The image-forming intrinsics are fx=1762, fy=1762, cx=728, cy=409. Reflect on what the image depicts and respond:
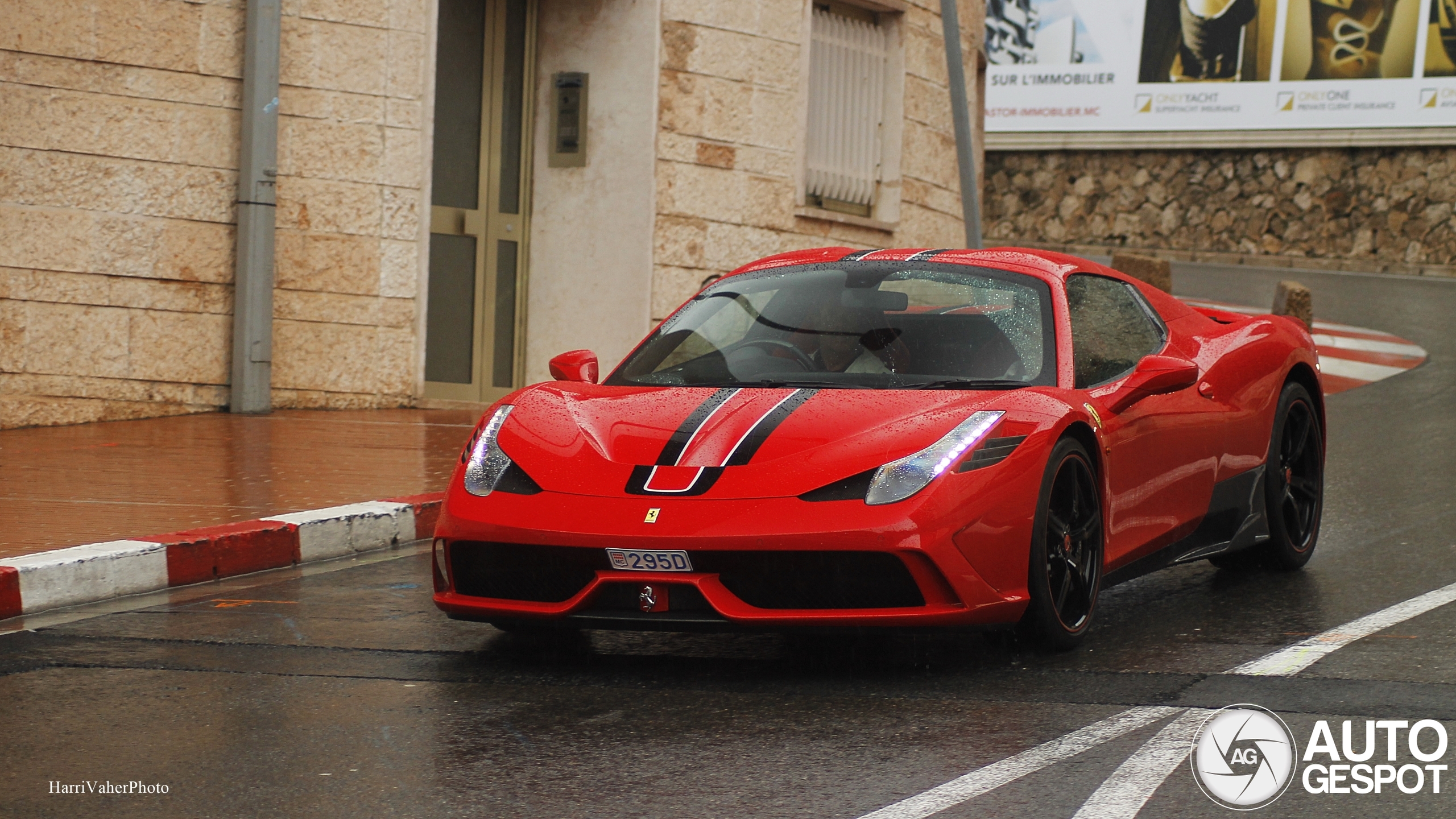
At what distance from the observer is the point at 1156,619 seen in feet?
18.4

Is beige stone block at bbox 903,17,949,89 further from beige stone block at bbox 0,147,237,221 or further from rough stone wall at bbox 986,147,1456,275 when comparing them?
rough stone wall at bbox 986,147,1456,275

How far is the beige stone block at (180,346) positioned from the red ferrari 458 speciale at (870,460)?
593 cm

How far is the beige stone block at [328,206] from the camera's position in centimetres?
1145

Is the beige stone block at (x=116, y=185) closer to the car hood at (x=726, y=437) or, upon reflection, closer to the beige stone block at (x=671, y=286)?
the beige stone block at (x=671, y=286)

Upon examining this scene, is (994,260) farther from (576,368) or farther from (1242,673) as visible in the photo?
(1242,673)

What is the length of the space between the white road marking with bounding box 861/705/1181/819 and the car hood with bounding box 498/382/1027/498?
2.95ft

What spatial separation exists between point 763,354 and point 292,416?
6.25 m

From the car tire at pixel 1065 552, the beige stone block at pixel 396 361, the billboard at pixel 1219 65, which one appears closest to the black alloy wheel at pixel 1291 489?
the car tire at pixel 1065 552

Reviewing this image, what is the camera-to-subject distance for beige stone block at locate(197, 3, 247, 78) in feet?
36.2

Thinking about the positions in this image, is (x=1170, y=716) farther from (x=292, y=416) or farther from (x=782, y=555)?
(x=292, y=416)

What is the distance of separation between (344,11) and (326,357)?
228cm

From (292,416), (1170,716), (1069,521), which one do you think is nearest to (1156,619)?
(1069,521)

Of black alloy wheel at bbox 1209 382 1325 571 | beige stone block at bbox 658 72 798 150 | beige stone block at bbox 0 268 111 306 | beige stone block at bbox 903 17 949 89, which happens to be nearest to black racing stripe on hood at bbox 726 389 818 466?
black alloy wheel at bbox 1209 382 1325 571

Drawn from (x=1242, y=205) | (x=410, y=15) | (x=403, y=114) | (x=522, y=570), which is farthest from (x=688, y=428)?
A: (x=1242, y=205)
